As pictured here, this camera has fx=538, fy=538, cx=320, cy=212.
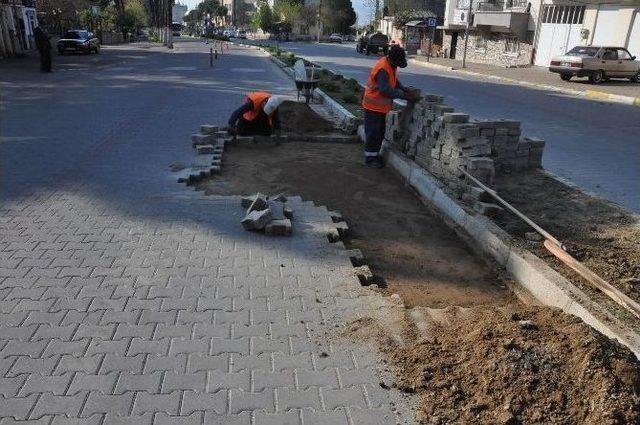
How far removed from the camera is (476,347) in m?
3.17

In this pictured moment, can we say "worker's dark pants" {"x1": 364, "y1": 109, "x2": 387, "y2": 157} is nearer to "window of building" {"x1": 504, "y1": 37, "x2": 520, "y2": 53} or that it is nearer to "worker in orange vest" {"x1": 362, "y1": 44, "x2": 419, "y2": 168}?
"worker in orange vest" {"x1": 362, "y1": 44, "x2": 419, "y2": 168}

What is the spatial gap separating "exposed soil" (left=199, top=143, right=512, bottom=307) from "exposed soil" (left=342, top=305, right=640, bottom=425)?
0.82m

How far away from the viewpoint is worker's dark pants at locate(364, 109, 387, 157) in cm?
798

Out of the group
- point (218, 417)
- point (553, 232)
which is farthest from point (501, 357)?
point (553, 232)

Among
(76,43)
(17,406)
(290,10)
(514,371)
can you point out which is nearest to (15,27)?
(76,43)

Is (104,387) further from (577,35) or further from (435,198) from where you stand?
(577,35)

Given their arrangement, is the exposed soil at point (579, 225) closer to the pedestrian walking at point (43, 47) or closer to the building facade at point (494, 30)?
the pedestrian walking at point (43, 47)

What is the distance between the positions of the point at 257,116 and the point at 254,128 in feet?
0.75

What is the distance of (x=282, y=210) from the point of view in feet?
17.9

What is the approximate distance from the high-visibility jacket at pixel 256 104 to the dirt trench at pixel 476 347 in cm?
386

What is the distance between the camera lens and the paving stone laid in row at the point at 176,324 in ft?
9.22

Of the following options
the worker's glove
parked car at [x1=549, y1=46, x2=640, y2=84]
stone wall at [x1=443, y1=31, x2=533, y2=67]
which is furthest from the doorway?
the worker's glove

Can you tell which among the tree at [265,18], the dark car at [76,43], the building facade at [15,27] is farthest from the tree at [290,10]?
the building facade at [15,27]

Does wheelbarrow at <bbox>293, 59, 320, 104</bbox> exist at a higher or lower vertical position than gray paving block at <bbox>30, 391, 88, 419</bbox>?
higher
